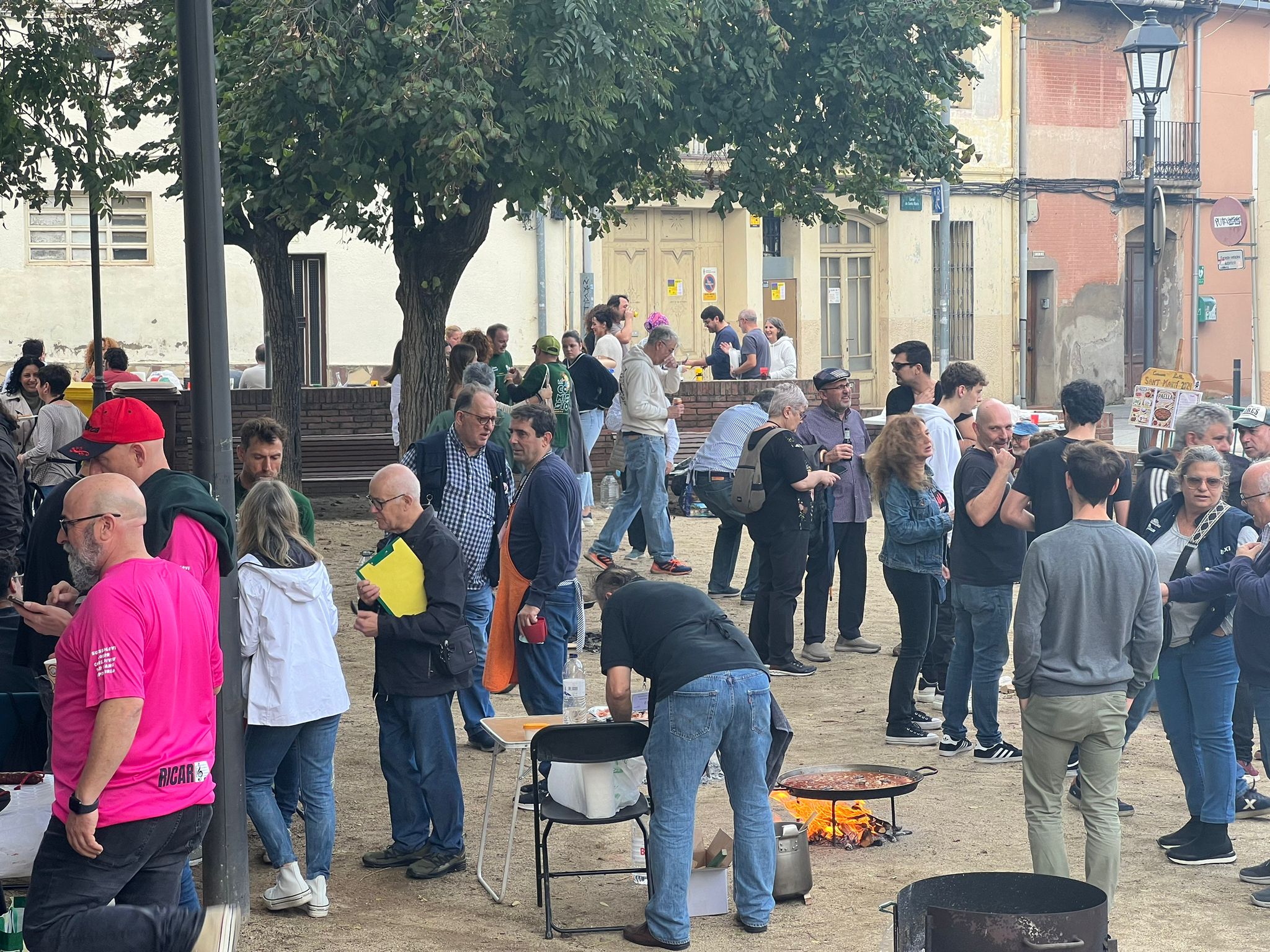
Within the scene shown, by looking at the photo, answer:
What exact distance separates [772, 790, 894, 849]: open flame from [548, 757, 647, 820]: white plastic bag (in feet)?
3.56

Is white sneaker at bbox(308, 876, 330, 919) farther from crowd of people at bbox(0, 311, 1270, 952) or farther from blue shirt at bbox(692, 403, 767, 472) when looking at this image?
blue shirt at bbox(692, 403, 767, 472)

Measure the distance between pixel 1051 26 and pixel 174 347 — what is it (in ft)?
60.7

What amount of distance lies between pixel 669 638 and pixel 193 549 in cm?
170

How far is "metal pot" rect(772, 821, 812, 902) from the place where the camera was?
6113 mm

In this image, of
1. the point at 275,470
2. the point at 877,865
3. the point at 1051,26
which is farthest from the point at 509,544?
the point at 1051,26

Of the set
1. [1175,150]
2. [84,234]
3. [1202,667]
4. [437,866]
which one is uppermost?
[1175,150]

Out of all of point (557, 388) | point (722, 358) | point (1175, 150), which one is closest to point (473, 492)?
point (557, 388)

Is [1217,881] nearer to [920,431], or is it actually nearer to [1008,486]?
[1008,486]

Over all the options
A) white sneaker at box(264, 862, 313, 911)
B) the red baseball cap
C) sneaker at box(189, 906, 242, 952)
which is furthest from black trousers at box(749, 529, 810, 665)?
sneaker at box(189, 906, 242, 952)

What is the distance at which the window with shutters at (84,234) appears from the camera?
23.6 metres

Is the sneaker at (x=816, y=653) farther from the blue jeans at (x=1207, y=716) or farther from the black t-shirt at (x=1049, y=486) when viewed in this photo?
the blue jeans at (x=1207, y=716)

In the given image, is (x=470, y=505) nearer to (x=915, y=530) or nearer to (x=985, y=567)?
(x=915, y=530)

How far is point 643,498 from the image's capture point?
1290 centimetres

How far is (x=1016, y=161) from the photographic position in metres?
31.0
